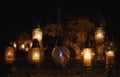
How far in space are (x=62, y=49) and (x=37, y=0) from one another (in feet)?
21.8

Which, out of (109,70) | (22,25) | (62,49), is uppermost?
(22,25)

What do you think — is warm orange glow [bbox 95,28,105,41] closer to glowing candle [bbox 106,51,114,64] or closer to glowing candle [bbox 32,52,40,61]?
glowing candle [bbox 106,51,114,64]

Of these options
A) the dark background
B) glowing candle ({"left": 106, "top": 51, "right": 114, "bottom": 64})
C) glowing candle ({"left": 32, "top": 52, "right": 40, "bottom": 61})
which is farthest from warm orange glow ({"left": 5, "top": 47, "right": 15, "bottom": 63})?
the dark background

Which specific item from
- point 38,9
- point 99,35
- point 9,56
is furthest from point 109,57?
point 38,9

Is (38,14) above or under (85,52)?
above

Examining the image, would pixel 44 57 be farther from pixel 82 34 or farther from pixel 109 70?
pixel 109 70

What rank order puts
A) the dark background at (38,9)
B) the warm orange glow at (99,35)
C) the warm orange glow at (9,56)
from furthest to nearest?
the dark background at (38,9) < the warm orange glow at (99,35) < the warm orange glow at (9,56)

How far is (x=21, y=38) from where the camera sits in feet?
21.7

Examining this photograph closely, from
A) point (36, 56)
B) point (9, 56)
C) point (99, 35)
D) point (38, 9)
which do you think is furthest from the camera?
point (38, 9)

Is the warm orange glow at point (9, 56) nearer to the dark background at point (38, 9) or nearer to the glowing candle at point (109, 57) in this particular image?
the glowing candle at point (109, 57)

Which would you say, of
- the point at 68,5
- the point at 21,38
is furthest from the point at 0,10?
the point at 21,38

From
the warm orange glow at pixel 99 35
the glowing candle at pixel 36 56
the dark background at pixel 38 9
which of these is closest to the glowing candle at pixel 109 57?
the warm orange glow at pixel 99 35

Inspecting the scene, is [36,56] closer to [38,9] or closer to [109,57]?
[109,57]

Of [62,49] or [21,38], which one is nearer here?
Answer: [62,49]
